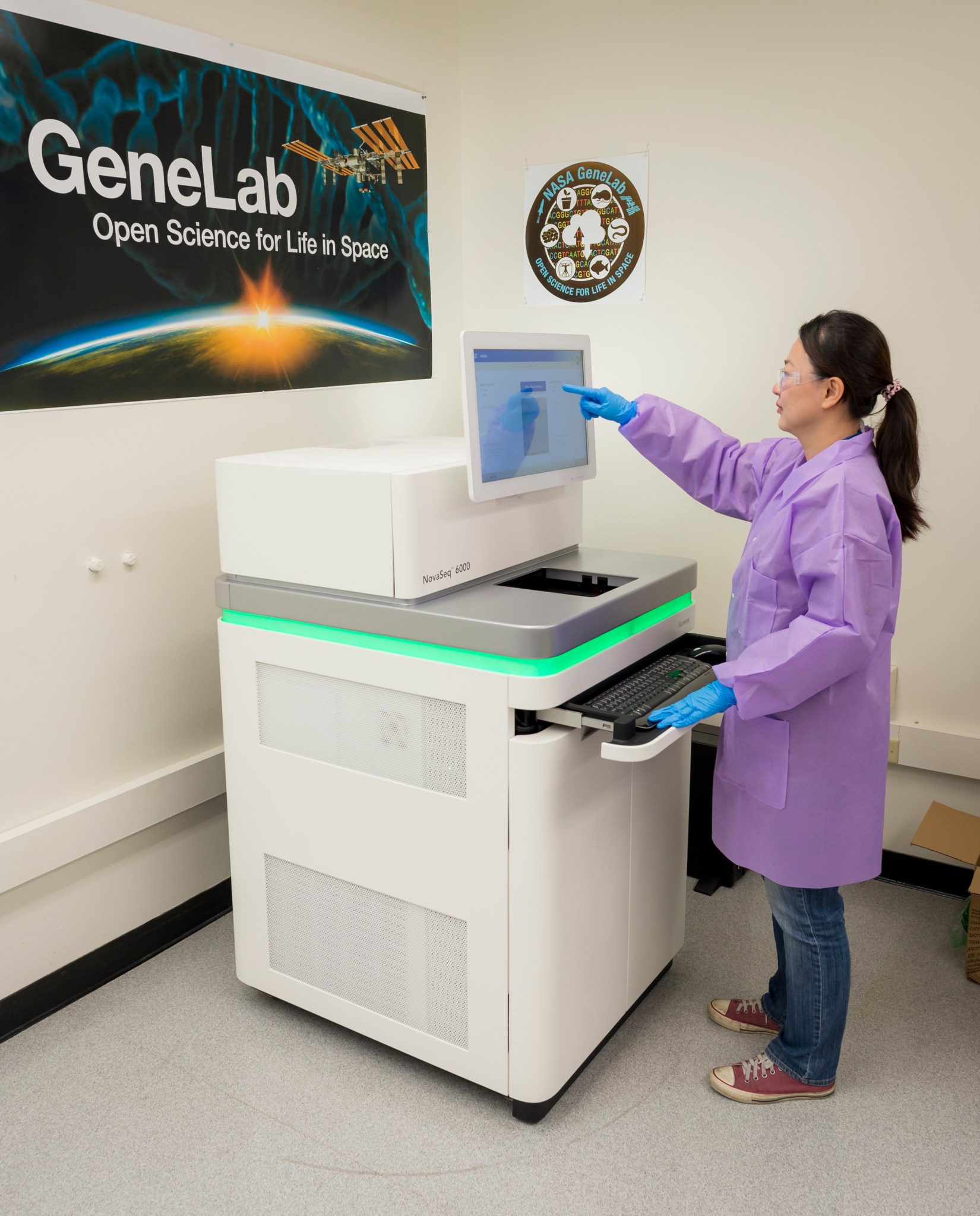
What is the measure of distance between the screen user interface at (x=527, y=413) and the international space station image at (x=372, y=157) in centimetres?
98

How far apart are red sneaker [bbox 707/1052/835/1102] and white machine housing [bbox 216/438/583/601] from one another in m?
1.12

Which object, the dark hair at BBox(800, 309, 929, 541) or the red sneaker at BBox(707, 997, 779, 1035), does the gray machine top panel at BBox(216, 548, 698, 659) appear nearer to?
the dark hair at BBox(800, 309, 929, 541)

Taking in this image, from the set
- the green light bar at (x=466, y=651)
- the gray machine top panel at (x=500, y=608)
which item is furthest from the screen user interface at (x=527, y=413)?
the green light bar at (x=466, y=651)

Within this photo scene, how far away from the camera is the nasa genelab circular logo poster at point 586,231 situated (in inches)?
111

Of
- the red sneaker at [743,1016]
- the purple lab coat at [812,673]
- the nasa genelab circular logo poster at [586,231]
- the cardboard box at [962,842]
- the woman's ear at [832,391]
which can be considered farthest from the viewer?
the nasa genelab circular logo poster at [586,231]

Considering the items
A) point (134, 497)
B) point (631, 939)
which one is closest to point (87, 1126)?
point (631, 939)

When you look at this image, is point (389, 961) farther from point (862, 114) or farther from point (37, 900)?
point (862, 114)

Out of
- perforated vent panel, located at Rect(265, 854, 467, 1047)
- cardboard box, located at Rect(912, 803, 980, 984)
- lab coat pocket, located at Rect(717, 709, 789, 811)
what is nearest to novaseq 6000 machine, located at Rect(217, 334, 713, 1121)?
perforated vent panel, located at Rect(265, 854, 467, 1047)

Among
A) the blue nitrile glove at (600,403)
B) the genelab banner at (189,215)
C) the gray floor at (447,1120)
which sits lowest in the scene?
the gray floor at (447,1120)

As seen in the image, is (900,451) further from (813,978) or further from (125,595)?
(125,595)

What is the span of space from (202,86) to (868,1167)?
260 centimetres

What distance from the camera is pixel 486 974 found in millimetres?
1871

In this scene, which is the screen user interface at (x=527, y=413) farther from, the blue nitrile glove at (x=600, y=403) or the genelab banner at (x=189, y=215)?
the genelab banner at (x=189, y=215)

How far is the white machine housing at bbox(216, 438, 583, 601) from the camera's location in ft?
5.92
